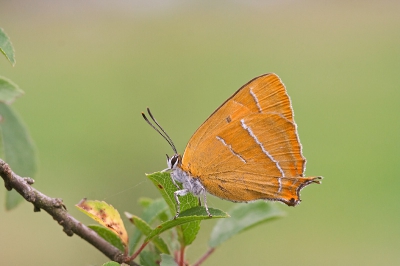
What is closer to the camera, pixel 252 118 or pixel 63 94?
pixel 252 118

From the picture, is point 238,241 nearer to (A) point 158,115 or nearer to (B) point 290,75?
(A) point 158,115

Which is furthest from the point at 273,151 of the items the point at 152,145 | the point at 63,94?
the point at 63,94

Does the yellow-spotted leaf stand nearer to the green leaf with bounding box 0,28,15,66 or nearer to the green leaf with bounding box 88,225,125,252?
the green leaf with bounding box 88,225,125,252

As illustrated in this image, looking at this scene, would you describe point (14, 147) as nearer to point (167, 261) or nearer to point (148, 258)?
point (148, 258)

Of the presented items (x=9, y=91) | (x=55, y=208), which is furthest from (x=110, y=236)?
(x=9, y=91)

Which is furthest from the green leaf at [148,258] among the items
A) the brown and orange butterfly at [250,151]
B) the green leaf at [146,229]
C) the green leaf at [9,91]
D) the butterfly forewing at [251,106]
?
the green leaf at [9,91]

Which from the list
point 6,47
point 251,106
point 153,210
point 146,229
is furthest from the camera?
point 251,106
